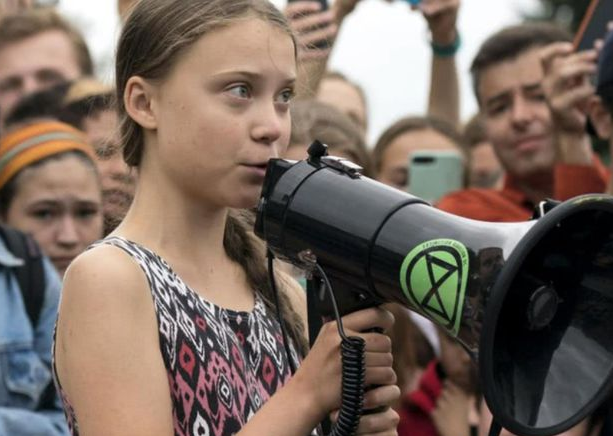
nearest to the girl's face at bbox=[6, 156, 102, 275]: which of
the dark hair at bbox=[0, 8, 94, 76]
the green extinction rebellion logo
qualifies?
the dark hair at bbox=[0, 8, 94, 76]

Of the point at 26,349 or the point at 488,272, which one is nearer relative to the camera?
the point at 488,272

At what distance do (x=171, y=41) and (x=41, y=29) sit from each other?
339cm


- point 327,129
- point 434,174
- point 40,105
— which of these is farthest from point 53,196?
point 434,174

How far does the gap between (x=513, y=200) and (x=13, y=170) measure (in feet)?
5.61

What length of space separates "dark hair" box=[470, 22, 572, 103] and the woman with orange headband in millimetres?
1480

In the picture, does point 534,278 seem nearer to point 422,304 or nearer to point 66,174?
point 422,304

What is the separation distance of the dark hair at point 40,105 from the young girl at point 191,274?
2.59 metres

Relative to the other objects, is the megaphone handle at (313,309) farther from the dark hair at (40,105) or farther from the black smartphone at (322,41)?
the dark hair at (40,105)

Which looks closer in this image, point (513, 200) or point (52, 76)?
point (513, 200)

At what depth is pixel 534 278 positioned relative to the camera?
7.52ft

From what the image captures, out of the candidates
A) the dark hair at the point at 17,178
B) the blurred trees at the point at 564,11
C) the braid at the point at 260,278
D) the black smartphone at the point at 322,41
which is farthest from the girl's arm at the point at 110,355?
the blurred trees at the point at 564,11

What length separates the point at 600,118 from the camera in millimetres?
4273

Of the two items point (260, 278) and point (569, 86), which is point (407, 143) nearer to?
point (569, 86)

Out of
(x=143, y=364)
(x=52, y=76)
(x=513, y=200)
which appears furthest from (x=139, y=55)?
(x=52, y=76)
